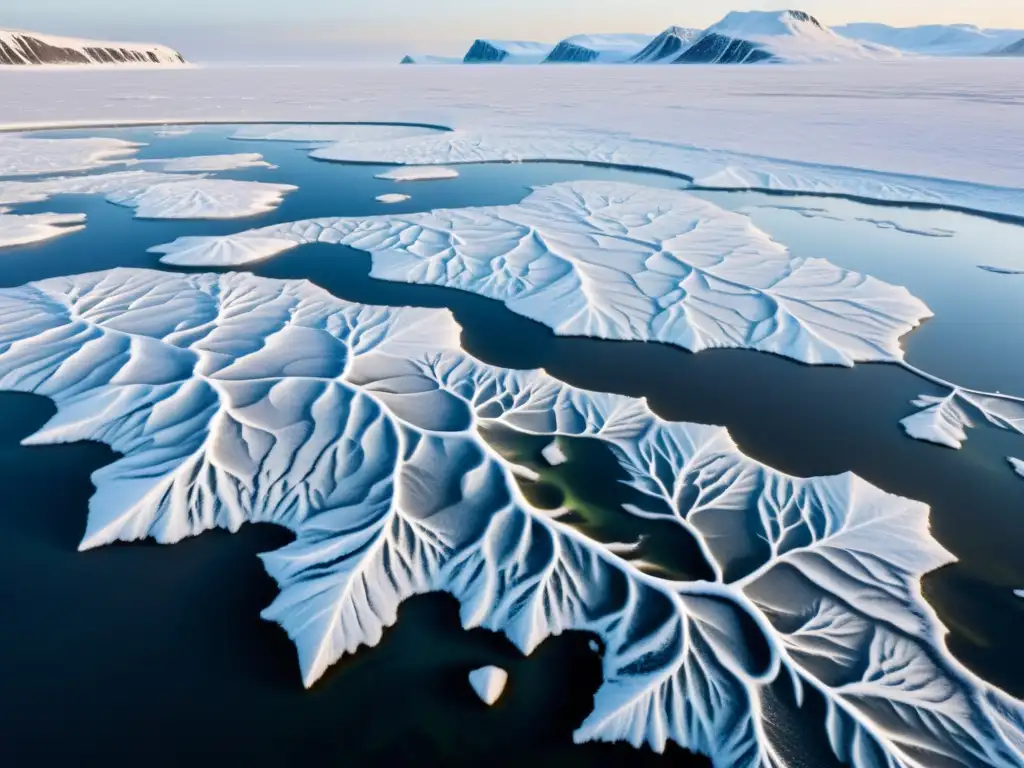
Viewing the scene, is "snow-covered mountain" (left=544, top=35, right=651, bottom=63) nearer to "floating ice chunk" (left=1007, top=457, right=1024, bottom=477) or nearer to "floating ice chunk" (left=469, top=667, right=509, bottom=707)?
"floating ice chunk" (left=1007, top=457, right=1024, bottom=477)

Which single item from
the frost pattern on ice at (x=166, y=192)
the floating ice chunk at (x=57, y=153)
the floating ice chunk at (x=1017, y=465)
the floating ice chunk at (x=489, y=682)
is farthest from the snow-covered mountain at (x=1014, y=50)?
the floating ice chunk at (x=489, y=682)

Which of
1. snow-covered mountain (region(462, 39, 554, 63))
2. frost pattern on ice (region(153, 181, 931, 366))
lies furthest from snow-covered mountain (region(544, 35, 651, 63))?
frost pattern on ice (region(153, 181, 931, 366))

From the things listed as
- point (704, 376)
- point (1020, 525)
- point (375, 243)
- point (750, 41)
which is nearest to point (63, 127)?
point (375, 243)

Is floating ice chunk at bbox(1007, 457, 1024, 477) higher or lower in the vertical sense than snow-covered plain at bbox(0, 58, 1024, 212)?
higher

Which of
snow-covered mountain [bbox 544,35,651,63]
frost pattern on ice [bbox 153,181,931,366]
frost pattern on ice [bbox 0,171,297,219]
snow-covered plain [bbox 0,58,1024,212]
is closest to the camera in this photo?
frost pattern on ice [bbox 153,181,931,366]

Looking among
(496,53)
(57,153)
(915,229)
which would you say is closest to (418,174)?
(915,229)

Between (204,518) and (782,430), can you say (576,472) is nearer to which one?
(782,430)

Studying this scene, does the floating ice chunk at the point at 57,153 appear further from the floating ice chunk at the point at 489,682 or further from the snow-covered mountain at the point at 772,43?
the snow-covered mountain at the point at 772,43
